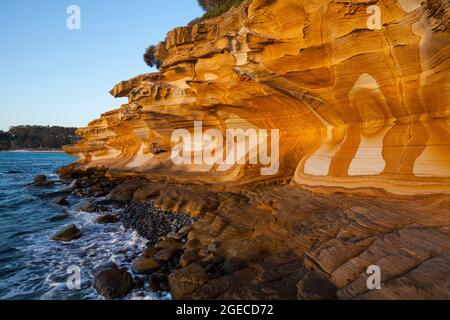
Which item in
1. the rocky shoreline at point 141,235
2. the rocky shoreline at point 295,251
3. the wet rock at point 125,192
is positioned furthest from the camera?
the wet rock at point 125,192

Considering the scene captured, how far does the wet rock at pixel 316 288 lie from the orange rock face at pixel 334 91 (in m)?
2.73

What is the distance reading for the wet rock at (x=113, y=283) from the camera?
512 centimetres

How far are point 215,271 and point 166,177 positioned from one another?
8885mm

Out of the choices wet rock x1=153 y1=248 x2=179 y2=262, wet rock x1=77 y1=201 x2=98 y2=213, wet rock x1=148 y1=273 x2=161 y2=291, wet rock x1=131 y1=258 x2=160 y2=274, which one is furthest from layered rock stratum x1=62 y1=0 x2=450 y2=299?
wet rock x1=77 y1=201 x2=98 y2=213

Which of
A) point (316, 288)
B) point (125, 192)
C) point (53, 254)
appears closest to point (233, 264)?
point (316, 288)

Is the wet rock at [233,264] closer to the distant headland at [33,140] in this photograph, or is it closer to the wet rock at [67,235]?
the wet rock at [67,235]

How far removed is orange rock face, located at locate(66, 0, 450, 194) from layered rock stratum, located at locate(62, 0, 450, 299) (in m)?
0.03

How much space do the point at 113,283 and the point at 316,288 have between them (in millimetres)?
3946

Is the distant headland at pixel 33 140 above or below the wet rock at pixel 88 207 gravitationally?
above

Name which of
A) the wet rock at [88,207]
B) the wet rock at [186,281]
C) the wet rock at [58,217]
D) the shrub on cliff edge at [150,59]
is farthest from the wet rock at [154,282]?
the shrub on cliff edge at [150,59]

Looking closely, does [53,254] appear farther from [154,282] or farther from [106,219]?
[154,282]
